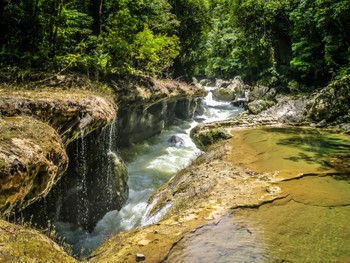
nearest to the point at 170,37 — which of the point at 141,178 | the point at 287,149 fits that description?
the point at 141,178

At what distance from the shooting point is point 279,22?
24609mm

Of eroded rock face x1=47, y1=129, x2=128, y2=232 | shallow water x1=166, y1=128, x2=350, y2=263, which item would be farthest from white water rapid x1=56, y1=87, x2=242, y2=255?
shallow water x1=166, y1=128, x2=350, y2=263

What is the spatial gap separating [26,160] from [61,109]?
233 centimetres

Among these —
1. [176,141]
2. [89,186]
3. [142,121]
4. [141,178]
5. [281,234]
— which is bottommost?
[141,178]

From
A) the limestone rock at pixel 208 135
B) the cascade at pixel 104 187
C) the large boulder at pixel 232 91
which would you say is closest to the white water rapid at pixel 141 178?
the cascade at pixel 104 187

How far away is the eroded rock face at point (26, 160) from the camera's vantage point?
4.42 meters

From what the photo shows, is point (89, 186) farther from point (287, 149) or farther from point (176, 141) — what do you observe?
point (176, 141)

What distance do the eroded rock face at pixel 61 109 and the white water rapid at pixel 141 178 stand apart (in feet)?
9.78

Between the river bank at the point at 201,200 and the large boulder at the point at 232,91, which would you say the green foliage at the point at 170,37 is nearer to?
the large boulder at the point at 232,91

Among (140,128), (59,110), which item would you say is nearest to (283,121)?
(140,128)

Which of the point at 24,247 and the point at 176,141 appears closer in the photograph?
the point at 24,247

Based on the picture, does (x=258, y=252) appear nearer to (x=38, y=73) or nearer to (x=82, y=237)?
(x=82, y=237)

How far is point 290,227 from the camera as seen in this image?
5148mm

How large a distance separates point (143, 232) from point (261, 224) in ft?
7.12
